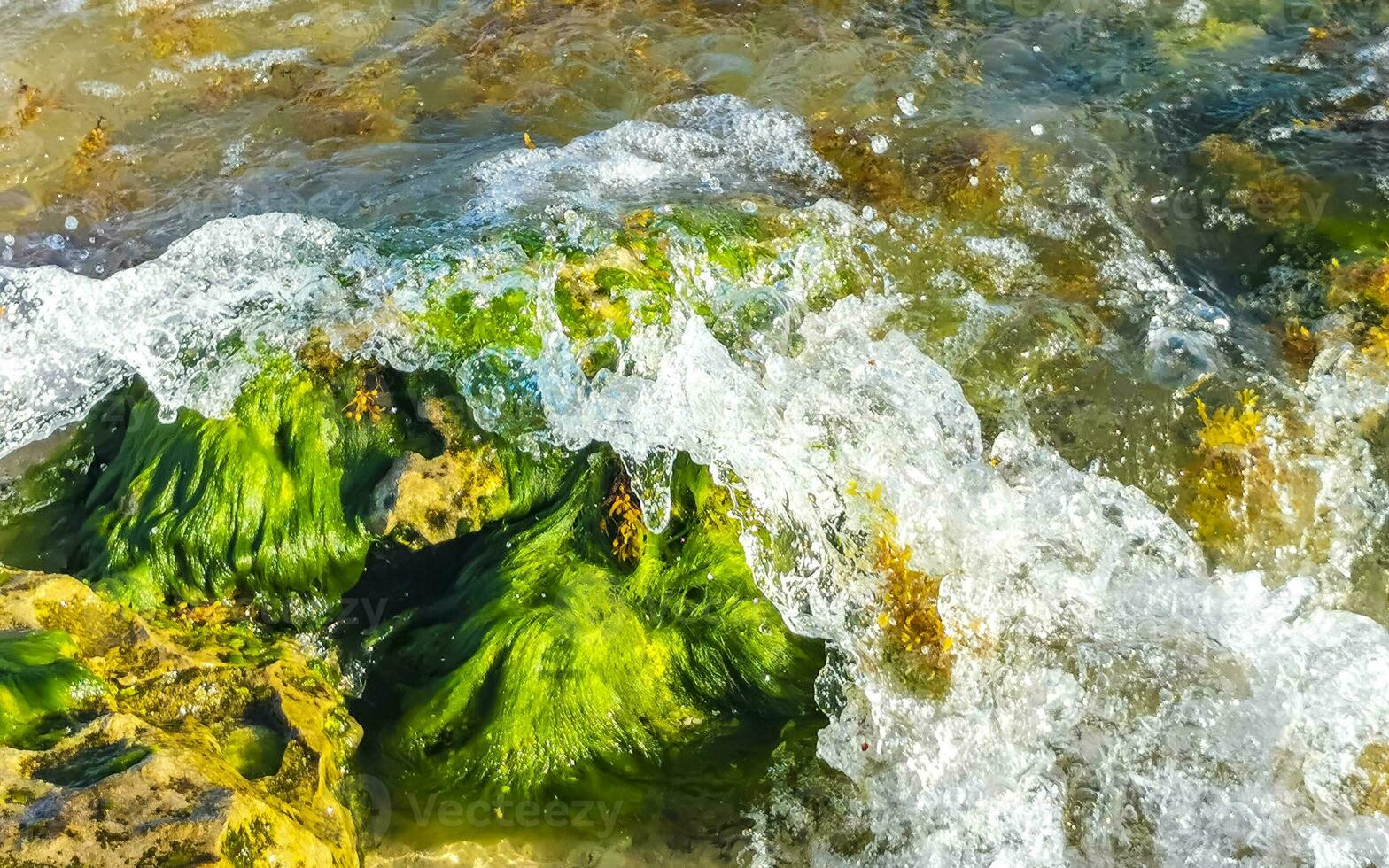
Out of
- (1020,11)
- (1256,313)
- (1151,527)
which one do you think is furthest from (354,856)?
(1020,11)

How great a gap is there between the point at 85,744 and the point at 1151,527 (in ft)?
13.5

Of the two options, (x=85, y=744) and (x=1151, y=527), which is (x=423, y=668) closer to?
(x=85, y=744)

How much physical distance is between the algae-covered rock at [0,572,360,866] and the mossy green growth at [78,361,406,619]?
0.34 metres

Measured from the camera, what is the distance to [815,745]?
348 cm

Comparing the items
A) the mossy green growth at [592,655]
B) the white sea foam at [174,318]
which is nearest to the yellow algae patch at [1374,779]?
the mossy green growth at [592,655]

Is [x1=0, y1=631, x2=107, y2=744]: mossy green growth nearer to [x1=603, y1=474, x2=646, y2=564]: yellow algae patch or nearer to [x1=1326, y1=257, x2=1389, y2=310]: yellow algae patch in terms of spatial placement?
[x1=603, y1=474, x2=646, y2=564]: yellow algae patch

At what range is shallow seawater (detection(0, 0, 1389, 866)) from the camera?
3391mm

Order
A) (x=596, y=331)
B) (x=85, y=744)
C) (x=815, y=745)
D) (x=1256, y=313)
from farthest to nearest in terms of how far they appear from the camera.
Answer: (x=1256, y=313) → (x=596, y=331) → (x=815, y=745) → (x=85, y=744)

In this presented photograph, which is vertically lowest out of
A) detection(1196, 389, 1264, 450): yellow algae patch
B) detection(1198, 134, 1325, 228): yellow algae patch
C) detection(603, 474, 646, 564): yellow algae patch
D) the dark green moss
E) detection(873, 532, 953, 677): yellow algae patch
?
detection(873, 532, 953, 677): yellow algae patch

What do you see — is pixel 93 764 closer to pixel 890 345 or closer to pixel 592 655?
pixel 592 655

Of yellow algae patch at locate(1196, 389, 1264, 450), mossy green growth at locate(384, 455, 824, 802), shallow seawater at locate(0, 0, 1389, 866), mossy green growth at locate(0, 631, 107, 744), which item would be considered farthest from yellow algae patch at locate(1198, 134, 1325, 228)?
mossy green growth at locate(0, 631, 107, 744)

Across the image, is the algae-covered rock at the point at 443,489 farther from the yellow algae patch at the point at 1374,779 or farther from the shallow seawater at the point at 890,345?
the yellow algae patch at the point at 1374,779

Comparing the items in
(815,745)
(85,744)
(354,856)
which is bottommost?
(815,745)

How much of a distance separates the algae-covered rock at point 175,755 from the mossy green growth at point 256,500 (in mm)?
337
